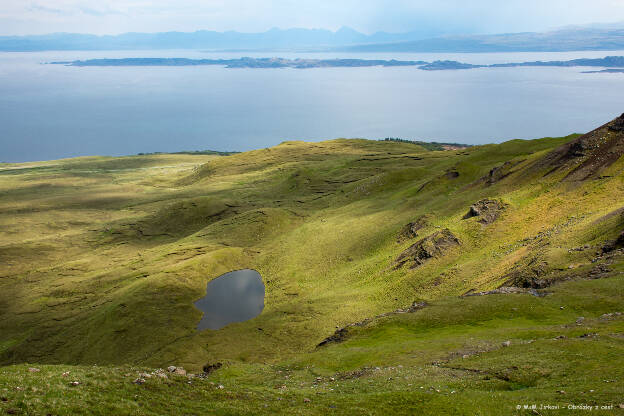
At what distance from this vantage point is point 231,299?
77.7m

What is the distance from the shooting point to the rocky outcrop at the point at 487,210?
62.4 meters

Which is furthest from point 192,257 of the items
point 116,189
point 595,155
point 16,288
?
point 116,189

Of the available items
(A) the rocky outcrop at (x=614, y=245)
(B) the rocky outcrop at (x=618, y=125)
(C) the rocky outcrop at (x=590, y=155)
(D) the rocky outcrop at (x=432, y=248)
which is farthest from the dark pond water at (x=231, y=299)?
(B) the rocky outcrop at (x=618, y=125)

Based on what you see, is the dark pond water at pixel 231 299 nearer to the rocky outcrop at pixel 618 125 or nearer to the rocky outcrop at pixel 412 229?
the rocky outcrop at pixel 412 229

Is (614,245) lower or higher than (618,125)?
lower

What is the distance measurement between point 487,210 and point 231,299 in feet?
156

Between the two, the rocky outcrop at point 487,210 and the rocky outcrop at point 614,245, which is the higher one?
the rocky outcrop at point 614,245

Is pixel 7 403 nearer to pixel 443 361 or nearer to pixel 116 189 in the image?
pixel 443 361

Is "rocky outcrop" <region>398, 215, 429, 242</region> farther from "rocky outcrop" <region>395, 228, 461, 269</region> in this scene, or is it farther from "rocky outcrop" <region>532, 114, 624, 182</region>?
"rocky outcrop" <region>532, 114, 624, 182</region>

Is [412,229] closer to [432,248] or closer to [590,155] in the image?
[432,248]

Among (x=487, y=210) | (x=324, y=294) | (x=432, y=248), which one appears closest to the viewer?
(x=432, y=248)

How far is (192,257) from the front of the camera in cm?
9369

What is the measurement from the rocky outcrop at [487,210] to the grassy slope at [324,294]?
1.33 meters

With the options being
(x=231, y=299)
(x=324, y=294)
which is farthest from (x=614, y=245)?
(x=231, y=299)
